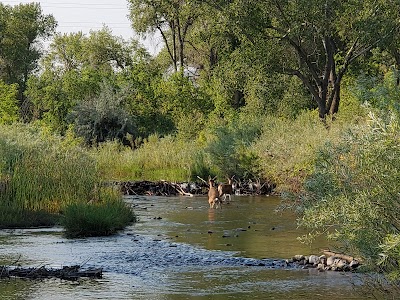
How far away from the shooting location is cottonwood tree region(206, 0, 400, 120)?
113ft

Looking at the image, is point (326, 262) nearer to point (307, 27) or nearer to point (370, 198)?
point (370, 198)

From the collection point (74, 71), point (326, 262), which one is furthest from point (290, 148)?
point (74, 71)

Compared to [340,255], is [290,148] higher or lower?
higher

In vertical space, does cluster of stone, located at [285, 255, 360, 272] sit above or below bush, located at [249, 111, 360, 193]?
below

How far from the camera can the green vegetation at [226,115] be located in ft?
29.3

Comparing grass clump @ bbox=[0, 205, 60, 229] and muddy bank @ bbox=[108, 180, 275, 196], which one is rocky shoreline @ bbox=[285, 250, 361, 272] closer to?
Result: grass clump @ bbox=[0, 205, 60, 229]

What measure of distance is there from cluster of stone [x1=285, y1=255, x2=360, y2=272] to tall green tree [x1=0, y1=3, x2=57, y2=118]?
5658 cm

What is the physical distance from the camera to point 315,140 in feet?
87.9

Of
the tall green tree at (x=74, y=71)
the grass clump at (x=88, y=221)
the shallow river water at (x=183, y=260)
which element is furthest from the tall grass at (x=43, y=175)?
the tall green tree at (x=74, y=71)

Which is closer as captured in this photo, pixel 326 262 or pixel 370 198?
pixel 370 198

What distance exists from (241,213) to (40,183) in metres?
5.91

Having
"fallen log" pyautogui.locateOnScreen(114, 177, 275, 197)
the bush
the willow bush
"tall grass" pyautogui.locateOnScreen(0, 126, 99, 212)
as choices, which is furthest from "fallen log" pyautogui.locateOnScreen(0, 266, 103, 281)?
"fallen log" pyautogui.locateOnScreen(114, 177, 275, 197)

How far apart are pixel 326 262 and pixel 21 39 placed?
199 ft

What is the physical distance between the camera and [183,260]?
563 inches
